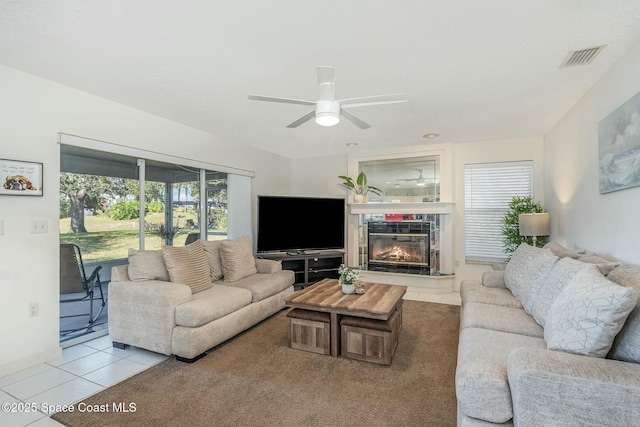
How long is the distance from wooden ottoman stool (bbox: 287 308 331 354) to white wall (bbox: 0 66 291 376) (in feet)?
6.99

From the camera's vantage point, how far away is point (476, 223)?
16.5ft

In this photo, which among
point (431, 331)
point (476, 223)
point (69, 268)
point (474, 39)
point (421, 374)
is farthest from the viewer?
point (476, 223)

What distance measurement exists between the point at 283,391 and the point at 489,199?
14.3ft

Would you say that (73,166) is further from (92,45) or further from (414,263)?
(414,263)

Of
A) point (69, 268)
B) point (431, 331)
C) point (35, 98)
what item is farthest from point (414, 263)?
point (35, 98)

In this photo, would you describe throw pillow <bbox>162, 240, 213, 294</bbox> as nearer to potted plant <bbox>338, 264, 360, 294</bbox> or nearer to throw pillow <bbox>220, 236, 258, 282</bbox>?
throw pillow <bbox>220, 236, 258, 282</bbox>

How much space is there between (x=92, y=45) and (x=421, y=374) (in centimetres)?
343

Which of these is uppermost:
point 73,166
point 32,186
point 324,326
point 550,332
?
point 73,166

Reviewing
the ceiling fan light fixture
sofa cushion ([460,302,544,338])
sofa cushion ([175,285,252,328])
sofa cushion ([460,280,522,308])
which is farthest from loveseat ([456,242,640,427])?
sofa cushion ([175,285,252,328])

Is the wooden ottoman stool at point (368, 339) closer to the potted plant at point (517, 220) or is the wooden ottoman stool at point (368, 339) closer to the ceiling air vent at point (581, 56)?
the ceiling air vent at point (581, 56)

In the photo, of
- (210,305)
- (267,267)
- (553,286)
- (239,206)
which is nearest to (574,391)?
(553,286)

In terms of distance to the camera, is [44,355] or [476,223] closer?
[44,355]

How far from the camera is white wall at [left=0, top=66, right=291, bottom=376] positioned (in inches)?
97.7

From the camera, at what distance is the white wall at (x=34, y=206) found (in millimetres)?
2480
